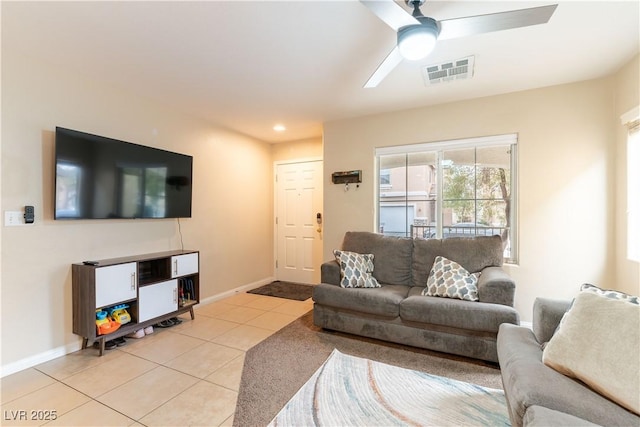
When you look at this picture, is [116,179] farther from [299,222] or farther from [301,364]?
[299,222]

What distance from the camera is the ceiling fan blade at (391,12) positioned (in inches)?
55.0

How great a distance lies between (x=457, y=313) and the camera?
2.33m

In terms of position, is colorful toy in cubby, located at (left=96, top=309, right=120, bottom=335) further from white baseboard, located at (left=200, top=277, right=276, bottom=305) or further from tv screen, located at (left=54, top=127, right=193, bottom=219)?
white baseboard, located at (left=200, top=277, right=276, bottom=305)

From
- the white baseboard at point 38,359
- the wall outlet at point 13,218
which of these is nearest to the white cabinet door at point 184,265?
the white baseboard at point 38,359

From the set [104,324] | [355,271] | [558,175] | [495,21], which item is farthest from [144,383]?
[558,175]

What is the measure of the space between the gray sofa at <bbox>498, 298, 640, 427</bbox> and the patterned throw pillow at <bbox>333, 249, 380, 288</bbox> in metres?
1.48

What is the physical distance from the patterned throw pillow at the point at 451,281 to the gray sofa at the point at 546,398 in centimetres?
93

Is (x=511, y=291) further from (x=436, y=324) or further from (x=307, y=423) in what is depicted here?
(x=307, y=423)

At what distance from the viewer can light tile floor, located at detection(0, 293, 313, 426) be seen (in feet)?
5.63

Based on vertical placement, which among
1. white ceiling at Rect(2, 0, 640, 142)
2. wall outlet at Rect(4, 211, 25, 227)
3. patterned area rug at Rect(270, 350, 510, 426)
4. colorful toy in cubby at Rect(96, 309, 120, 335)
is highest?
white ceiling at Rect(2, 0, 640, 142)

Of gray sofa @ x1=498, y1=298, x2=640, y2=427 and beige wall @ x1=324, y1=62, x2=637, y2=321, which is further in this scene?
beige wall @ x1=324, y1=62, x2=637, y2=321

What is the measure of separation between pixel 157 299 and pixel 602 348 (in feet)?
10.8

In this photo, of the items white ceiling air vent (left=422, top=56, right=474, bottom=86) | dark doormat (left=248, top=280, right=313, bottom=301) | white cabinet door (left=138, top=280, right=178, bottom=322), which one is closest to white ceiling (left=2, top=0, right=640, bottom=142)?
white ceiling air vent (left=422, top=56, right=474, bottom=86)

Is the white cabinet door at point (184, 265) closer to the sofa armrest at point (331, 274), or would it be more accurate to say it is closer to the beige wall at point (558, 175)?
the sofa armrest at point (331, 274)
